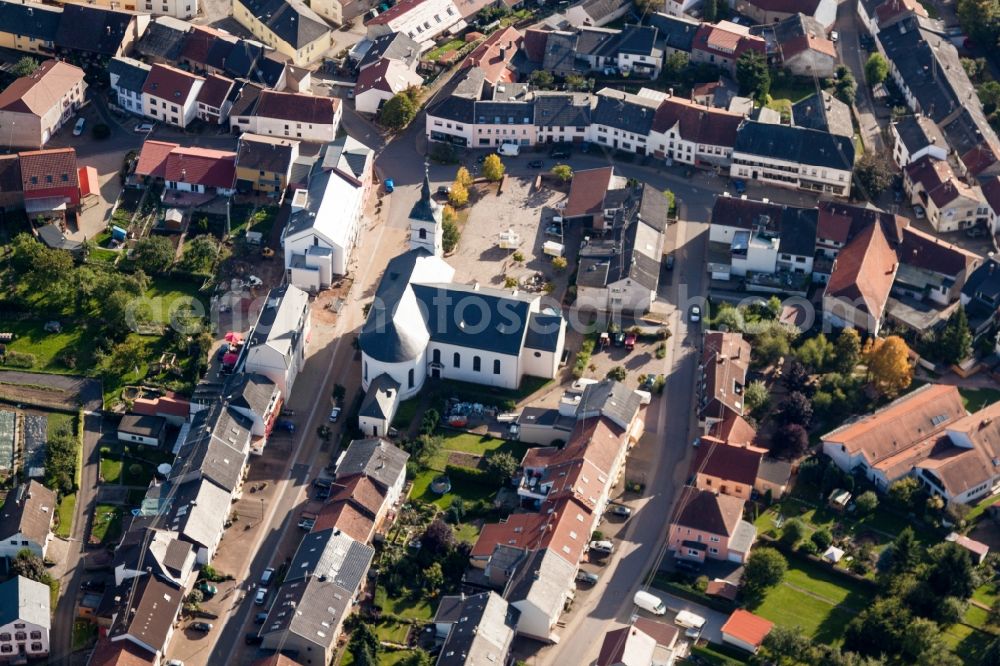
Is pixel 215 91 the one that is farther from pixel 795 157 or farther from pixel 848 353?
pixel 848 353

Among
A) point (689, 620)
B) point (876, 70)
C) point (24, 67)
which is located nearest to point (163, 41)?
point (24, 67)

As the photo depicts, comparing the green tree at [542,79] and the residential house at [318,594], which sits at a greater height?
the green tree at [542,79]

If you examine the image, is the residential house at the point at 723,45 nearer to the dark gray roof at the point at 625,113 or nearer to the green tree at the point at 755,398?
the dark gray roof at the point at 625,113

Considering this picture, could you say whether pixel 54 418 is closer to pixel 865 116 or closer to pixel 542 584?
pixel 542 584

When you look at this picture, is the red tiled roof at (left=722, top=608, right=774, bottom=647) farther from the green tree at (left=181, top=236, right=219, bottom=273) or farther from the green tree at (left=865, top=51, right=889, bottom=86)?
the green tree at (left=865, top=51, right=889, bottom=86)

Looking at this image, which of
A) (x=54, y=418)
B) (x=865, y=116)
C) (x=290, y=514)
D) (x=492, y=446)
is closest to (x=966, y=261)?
(x=865, y=116)

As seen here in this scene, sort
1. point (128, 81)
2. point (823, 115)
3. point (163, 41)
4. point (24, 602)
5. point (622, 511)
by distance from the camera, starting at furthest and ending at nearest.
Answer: point (163, 41) → point (128, 81) → point (823, 115) → point (622, 511) → point (24, 602)

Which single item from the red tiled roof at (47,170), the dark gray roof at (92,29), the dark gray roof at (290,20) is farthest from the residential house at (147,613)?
the dark gray roof at (290,20)
